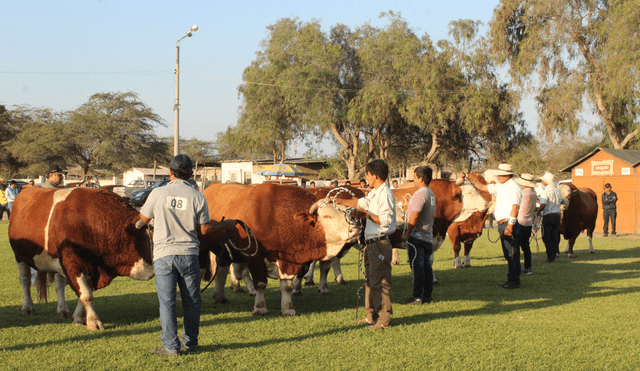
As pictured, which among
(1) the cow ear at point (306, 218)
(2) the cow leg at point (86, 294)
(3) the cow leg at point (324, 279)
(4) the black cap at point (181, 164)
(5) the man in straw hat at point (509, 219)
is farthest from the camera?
(5) the man in straw hat at point (509, 219)

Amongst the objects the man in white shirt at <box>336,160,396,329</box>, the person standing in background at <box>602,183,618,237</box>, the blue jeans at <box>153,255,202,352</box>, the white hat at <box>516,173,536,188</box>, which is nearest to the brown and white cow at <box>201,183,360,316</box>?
the man in white shirt at <box>336,160,396,329</box>

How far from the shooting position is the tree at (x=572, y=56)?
1121 inches

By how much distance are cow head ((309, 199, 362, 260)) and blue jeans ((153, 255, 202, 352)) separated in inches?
83.8

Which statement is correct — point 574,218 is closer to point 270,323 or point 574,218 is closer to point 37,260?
point 270,323

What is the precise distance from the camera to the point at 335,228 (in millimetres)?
7105

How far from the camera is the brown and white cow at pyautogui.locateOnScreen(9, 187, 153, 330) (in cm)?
660

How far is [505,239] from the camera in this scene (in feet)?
32.6

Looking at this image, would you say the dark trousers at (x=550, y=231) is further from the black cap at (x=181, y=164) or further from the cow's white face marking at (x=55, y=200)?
the cow's white face marking at (x=55, y=200)

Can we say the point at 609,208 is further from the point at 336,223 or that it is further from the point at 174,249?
the point at 174,249

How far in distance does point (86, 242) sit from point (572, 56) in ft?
104

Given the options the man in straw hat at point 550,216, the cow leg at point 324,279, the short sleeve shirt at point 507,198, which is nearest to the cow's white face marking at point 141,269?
the cow leg at point 324,279

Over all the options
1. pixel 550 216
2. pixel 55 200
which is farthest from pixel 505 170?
pixel 55 200

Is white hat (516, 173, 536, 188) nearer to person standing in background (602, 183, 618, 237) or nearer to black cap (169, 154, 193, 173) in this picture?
black cap (169, 154, 193, 173)

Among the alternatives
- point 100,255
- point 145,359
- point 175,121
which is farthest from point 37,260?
point 175,121
